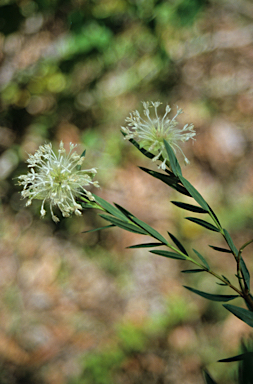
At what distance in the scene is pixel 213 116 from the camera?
3.50 feet

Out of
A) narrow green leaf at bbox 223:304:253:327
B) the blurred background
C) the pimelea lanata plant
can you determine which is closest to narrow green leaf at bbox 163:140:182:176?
the pimelea lanata plant

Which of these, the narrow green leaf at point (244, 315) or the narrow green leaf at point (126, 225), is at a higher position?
the narrow green leaf at point (126, 225)

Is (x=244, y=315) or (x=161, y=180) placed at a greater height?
(x=161, y=180)

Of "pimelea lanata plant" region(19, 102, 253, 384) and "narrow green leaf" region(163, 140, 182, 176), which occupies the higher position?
"narrow green leaf" region(163, 140, 182, 176)

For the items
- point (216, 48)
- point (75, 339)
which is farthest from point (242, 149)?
point (75, 339)

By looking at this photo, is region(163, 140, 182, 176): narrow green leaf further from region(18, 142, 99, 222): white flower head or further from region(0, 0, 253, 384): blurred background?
region(0, 0, 253, 384): blurred background

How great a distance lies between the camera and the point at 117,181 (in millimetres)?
1102

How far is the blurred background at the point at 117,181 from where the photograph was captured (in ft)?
3.13

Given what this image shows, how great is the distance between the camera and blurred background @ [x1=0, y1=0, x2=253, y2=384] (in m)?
0.95

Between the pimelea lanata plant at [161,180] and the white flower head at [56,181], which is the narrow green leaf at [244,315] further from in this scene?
the white flower head at [56,181]

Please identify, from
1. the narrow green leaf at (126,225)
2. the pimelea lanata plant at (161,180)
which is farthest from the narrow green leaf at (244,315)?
the narrow green leaf at (126,225)

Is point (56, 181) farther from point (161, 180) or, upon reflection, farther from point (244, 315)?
point (244, 315)

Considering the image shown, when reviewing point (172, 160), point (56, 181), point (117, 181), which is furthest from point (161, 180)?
point (117, 181)

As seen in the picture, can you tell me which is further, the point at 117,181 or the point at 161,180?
the point at 117,181
